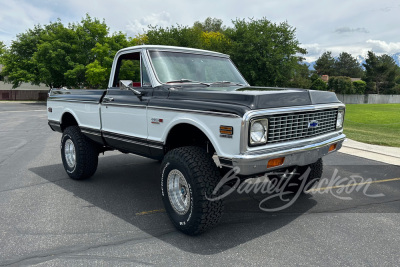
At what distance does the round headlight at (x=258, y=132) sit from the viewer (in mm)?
3330

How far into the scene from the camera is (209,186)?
138 inches

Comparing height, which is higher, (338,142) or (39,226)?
(338,142)

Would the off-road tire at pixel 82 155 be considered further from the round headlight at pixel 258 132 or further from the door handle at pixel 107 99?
the round headlight at pixel 258 132

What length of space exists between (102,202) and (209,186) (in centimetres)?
200

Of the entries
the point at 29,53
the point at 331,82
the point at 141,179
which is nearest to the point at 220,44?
the point at 29,53

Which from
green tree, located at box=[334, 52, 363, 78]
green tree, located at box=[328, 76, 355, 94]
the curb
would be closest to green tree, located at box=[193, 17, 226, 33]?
green tree, located at box=[328, 76, 355, 94]

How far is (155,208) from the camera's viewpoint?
459cm

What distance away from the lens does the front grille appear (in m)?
3.54

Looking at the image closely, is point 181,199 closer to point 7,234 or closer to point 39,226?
point 39,226

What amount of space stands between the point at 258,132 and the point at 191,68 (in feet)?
5.87

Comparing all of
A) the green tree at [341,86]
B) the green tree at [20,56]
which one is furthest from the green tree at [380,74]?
the green tree at [20,56]

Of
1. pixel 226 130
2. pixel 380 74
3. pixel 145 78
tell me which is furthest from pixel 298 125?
pixel 380 74

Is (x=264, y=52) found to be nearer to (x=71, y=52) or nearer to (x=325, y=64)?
(x=71, y=52)

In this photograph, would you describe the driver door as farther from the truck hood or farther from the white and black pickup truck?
the truck hood
